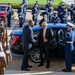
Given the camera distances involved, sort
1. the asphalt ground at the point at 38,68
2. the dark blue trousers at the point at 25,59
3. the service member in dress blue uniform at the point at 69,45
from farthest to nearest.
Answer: the dark blue trousers at the point at 25,59 → the asphalt ground at the point at 38,68 → the service member in dress blue uniform at the point at 69,45

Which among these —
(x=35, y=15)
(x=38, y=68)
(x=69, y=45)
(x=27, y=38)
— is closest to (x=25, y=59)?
(x=38, y=68)

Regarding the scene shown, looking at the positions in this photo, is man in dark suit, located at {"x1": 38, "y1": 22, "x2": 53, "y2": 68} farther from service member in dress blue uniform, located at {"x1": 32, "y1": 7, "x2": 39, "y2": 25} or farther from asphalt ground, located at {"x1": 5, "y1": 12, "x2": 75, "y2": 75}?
service member in dress blue uniform, located at {"x1": 32, "y1": 7, "x2": 39, "y2": 25}

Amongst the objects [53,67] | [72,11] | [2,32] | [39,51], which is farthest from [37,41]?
[72,11]

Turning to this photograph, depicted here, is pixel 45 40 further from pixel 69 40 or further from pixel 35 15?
pixel 35 15

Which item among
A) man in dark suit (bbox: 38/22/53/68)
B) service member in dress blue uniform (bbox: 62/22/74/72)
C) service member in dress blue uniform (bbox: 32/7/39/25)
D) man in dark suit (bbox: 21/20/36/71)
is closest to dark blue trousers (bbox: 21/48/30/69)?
man in dark suit (bbox: 21/20/36/71)

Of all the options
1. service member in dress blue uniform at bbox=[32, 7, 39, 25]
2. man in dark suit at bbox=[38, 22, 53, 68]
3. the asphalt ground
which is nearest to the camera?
the asphalt ground

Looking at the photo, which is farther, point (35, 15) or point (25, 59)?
point (35, 15)

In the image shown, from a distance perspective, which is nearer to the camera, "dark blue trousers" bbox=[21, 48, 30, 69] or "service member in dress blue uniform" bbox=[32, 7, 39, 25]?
"dark blue trousers" bbox=[21, 48, 30, 69]

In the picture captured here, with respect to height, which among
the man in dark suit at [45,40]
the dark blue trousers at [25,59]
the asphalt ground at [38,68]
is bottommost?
the asphalt ground at [38,68]

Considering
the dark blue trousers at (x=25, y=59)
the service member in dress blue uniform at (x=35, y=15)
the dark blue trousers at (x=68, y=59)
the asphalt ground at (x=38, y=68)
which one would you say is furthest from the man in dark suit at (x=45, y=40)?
the service member in dress blue uniform at (x=35, y=15)

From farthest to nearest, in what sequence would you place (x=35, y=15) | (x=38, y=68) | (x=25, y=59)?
(x=35, y=15) → (x=38, y=68) → (x=25, y=59)

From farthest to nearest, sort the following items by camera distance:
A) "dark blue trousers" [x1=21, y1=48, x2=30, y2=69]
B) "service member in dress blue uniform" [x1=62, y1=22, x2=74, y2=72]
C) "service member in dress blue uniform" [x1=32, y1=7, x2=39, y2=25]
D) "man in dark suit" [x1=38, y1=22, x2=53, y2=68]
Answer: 1. "service member in dress blue uniform" [x1=32, y1=7, x2=39, y2=25]
2. "man in dark suit" [x1=38, y1=22, x2=53, y2=68]
3. "dark blue trousers" [x1=21, y1=48, x2=30, y2=69]
4. "service member in dress blue uniform" [x1=62, y1=22, x2=74, y2=72]

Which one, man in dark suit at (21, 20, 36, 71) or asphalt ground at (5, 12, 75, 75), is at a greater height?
man in dark suit at (21, 20, 36, 71)

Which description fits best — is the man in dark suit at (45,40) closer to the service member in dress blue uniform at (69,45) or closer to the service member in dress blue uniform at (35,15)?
the service member in dress blue uniform at (69,45)
